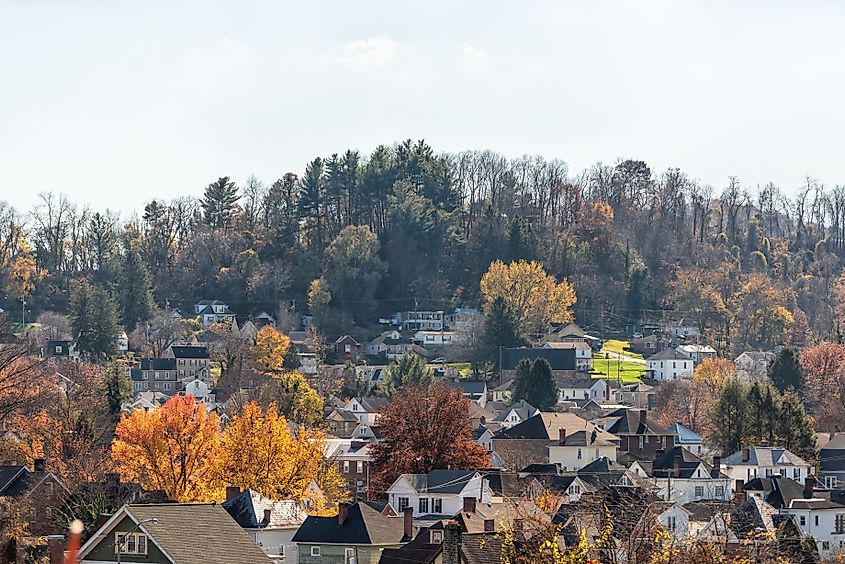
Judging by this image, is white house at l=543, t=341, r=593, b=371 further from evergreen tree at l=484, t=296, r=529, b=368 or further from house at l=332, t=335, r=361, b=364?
house at l=332, t=335, r=361, b=364

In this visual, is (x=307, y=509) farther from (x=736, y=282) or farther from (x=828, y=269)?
(x=828, y=269)

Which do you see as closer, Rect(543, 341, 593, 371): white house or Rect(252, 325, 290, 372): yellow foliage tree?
Rect(252, 325, 290, 372): yellow foliage tree

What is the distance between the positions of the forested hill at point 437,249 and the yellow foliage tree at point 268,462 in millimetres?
73826

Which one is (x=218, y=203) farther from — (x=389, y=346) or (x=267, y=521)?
(x=267, y=521)

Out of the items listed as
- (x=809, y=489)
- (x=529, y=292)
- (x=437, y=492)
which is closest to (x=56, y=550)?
(x=437, y=492)

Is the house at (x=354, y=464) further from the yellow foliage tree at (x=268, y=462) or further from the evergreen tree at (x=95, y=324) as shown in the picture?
the evergreen tree at (x=95, y=324)

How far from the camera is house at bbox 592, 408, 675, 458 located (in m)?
98.1

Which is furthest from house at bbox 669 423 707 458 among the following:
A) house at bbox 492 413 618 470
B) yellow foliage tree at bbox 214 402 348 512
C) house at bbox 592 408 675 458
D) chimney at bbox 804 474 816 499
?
yellow foliage tree at bbox 214 402 348 512

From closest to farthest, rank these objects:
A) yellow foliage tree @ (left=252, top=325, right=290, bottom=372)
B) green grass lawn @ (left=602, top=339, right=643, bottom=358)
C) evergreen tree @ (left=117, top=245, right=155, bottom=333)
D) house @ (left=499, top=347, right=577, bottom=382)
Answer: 1. yellow foliage tree @ (left=252, top=325, right=290, bottom=372)
2. house @ (left=499, top=347, right=577, bottom=382)
3. evergreen tree @ (left=117, top=245, right=155, bottom=333)
4. green grass lawn @ (left=602, top=339, right=643, bottom=358)

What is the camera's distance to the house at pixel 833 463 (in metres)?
89.2

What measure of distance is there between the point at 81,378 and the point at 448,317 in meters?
48.1

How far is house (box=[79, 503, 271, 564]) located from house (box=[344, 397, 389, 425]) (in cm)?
7473

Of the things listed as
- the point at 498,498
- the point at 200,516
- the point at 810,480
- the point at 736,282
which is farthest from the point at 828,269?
the point at 200,516

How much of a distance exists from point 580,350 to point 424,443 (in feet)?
217
